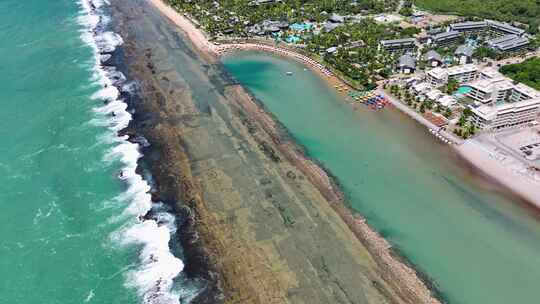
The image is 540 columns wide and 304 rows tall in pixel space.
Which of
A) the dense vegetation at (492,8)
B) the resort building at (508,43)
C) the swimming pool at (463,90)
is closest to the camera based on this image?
the swimming pool at (463,90)

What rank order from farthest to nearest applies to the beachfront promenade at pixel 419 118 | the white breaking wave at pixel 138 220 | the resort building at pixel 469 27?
1. the resort building at pixel 469 27
2. the beachfront promenade at pixel 419 118
3. the white breaking wave at pixel 138 220

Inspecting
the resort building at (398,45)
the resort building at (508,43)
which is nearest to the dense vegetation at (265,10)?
the resort building at (398,45)

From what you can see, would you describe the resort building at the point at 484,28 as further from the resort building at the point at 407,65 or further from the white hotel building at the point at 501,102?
the resort building at the point at 407,65

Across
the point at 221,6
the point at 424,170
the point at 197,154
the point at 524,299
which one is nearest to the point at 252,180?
the point at 197,154

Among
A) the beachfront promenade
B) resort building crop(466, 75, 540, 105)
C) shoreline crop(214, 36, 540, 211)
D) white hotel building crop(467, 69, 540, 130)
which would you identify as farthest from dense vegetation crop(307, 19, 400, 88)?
white hotel building crop(467, 69, 540, 130)

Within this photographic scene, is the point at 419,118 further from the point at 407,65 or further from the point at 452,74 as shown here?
the point at 407,65

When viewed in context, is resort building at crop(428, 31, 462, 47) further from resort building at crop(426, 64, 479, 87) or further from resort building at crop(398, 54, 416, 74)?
resort building at crop(426, 64, 479, 87)
